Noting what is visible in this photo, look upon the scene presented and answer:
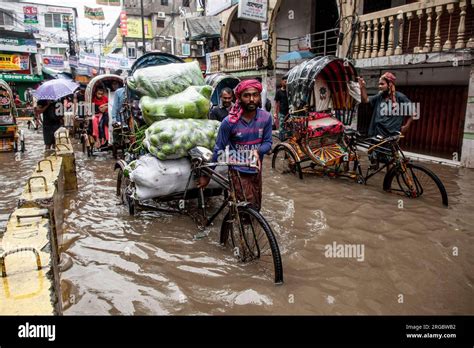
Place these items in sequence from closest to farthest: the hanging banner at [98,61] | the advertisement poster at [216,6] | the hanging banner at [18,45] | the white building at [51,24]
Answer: the advertisement poster at [216,6]
the hanging banner at [98,61]
the hanging banner at [18,45]
the white building at [51,24]

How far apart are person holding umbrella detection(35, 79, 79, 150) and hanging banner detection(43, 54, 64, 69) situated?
1185 inches

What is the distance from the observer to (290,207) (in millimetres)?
5555

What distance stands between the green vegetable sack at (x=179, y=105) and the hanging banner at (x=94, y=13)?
130ft

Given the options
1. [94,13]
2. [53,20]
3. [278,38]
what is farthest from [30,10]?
[278,38]

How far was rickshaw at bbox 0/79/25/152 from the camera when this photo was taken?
982 centimetres

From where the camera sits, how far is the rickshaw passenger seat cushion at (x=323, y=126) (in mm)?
6930

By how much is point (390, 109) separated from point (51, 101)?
706 cm

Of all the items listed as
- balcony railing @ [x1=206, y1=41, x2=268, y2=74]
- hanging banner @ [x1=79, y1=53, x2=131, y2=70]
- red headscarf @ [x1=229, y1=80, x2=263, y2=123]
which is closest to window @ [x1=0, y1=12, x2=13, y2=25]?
hanging banner @ [x1=79, y1=53, x2=131, y2=70]

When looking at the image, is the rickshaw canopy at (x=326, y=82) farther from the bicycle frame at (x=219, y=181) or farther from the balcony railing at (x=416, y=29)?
the bicycle frame at (x=219, y=181)

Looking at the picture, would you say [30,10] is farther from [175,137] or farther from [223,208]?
[223,208]

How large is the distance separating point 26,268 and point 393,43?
9423mm

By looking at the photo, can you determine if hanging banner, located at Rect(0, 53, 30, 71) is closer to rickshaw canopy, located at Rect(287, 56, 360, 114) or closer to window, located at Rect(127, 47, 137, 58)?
window, located at Rect(127, 47, 137, 58)

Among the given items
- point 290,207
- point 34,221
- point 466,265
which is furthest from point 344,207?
point 34,221

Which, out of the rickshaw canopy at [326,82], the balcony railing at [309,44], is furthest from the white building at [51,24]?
the rickshaw canopy at [326,82]
